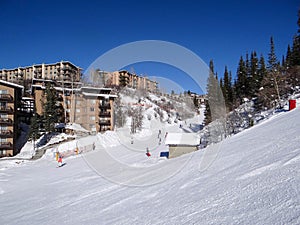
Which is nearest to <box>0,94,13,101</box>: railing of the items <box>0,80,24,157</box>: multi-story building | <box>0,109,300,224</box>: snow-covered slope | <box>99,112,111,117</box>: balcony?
<box>0,80,24,157</box>: multi-story building

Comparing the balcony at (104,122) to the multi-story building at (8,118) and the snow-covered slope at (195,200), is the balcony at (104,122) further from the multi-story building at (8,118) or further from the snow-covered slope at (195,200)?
the snow-covered slope at (195,200)

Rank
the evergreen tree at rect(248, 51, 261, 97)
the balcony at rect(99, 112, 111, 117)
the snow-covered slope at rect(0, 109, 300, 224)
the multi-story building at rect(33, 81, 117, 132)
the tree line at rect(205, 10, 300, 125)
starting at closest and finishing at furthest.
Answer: the snow-covered slope at rect(0, 109, 300, 224) → the tree line at rect(205, 10, 300, 125) → the multi-story building at rect(33, 81, 117, 132) → the balcony at rect(99, 112, 111, 117) → the evergreen tree at rect(248, 51, 261, 97)

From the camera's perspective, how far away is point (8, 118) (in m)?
34.3

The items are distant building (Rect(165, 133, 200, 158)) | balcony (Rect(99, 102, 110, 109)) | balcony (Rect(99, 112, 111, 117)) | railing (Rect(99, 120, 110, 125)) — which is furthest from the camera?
railing (Rect(99, 120, 110, 125))

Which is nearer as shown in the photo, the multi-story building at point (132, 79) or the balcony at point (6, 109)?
the multi-story building at point (132, 79)

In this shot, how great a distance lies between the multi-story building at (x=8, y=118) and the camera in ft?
107

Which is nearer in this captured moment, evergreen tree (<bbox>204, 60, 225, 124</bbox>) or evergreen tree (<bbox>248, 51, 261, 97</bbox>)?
evergreen tree (<bbox>204, 60, 225, 124</bbox>)

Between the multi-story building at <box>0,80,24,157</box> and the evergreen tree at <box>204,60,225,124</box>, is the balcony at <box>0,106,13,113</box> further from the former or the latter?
the evergreen tree at <box>204,60,225,124</box>

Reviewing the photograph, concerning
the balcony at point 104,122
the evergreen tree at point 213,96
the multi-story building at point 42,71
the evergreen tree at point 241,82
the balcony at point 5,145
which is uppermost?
the multi-story building at point 42,71

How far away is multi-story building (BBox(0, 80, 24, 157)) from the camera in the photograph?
3275 centimetres

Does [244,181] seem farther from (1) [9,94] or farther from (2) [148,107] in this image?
(1) [9,94]

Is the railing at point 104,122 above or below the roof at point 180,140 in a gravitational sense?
above

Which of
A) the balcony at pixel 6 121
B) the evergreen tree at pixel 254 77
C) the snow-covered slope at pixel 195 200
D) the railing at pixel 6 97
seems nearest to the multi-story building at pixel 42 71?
the railing at pixel 6 97

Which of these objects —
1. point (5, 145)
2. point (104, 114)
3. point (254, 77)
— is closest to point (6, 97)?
point (5, 145)
